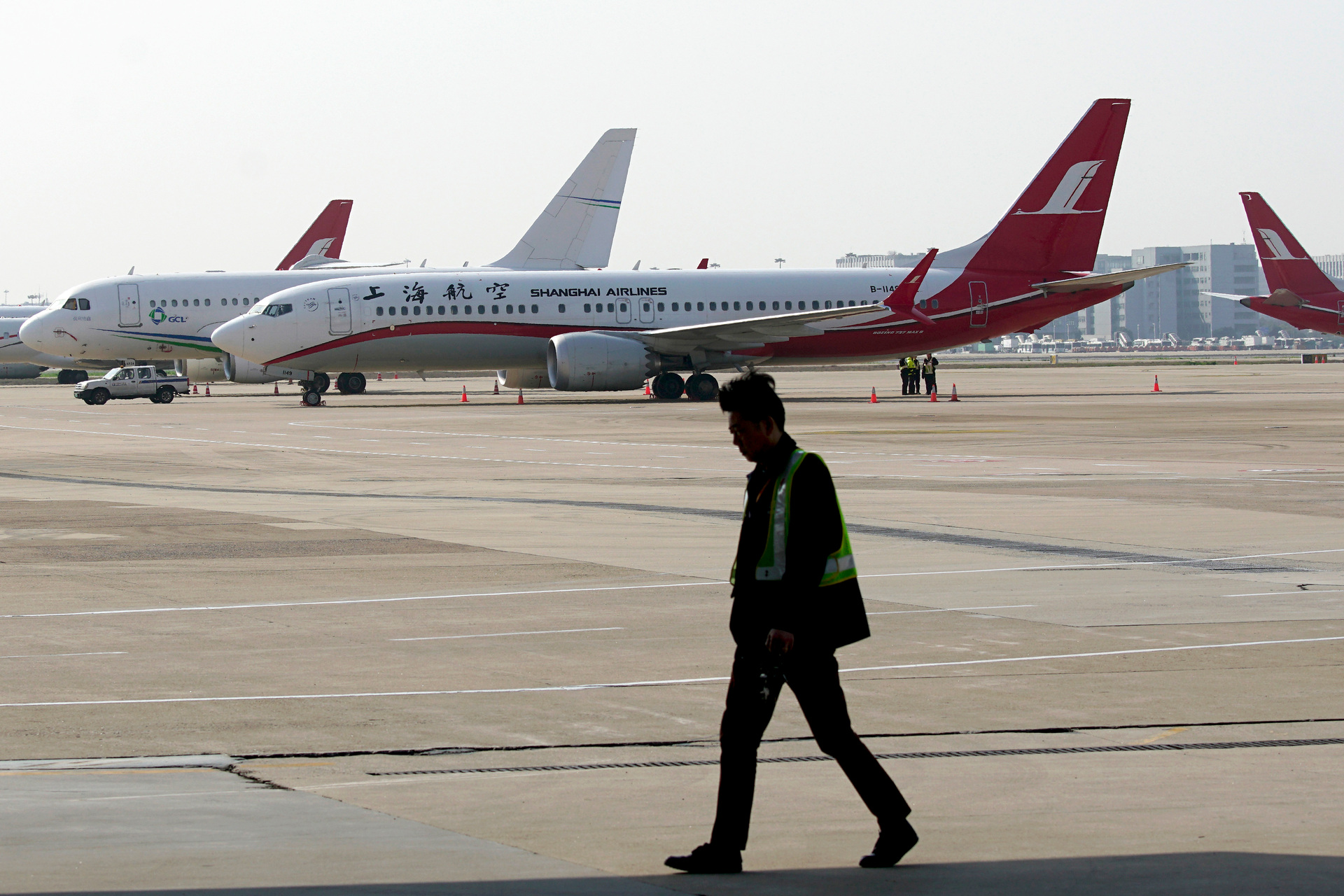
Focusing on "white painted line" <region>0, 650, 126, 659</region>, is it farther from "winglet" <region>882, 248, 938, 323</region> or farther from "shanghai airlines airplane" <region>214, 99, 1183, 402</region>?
"winglet" <region>882, 248, 938, 323</region>

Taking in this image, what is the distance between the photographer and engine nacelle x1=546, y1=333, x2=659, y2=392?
49.7 metres

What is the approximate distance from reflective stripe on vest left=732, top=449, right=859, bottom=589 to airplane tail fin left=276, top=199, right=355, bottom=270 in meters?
79.4

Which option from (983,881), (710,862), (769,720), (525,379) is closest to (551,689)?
(769,720)

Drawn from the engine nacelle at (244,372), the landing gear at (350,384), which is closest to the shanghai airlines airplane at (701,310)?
the engine nacelle at (244,372)

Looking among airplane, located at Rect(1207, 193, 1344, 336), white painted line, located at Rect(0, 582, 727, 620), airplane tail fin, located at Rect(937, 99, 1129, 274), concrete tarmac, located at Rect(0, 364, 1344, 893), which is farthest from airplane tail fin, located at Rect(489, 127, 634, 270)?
white painted line, located at Rect(0, 582, 727, 620)

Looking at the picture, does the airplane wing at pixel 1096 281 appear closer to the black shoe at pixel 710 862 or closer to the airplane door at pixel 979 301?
the airplane door at pixel 979 301

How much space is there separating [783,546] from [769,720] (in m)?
0.71

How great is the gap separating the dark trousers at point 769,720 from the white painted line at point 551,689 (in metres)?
3.40

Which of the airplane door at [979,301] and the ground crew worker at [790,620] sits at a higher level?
the airplane door at [979,301]

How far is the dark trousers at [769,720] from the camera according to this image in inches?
257

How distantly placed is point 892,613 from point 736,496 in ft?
31.3

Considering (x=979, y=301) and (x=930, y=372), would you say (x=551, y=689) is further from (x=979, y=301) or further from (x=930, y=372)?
(x=930, y=372)

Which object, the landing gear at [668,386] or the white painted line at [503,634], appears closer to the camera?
the white painted line at [503,634]

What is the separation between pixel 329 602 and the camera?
13375 millimetres
